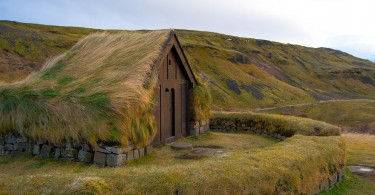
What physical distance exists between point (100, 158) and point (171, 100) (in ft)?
19.1

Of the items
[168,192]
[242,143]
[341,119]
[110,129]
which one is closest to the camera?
[168,192]

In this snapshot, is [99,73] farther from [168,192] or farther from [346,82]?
[346,82]

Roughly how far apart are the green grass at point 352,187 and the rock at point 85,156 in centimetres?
797

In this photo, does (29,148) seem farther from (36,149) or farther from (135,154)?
(135,154)

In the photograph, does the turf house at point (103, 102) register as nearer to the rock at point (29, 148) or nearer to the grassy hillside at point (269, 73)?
the rock at point (29, 148)

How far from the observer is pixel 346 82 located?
3814 inches

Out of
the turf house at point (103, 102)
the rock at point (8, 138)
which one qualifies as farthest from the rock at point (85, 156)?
the rock at point (8, 138)

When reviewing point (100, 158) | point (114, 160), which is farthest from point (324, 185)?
point (100, 158)

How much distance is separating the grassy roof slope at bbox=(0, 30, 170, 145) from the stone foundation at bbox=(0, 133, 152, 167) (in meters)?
0.39

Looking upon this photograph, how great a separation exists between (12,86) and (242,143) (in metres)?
10.8

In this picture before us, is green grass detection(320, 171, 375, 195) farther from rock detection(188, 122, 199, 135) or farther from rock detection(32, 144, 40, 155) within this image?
rock detection(32, 144, 40, 155)

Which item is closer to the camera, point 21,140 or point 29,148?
point 29,148

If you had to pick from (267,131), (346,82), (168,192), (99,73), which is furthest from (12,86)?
(346,82)

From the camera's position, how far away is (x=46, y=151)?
13516 mm
